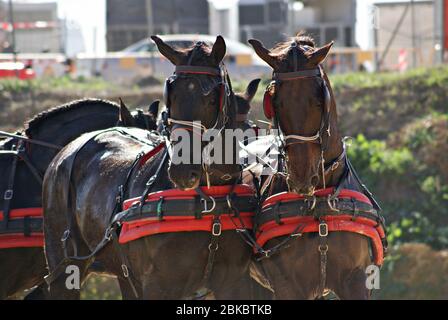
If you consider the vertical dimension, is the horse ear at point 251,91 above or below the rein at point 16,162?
above

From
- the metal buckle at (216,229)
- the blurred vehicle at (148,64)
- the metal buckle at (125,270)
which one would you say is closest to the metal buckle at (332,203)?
the metal buckle at (216,229)

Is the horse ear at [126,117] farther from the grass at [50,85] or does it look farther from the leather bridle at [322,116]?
the grass at [50,85]

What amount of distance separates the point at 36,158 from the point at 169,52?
8.32 ft

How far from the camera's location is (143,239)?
7.21 metres

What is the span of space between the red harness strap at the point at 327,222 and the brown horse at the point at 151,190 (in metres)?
0.26

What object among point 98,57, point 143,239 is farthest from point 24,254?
point 98,57

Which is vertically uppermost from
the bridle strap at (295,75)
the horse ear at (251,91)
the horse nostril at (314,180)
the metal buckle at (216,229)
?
the bridle strap at (295,75)

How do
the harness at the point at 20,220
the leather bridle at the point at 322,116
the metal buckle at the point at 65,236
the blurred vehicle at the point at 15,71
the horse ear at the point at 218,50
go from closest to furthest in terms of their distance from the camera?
the leather bridle at the point at 322,116 < the horse ear at the point at 218,50 < the metal buckle at the point at 65,236 < the harness at the point at 20,220 < the blurred vehicle at the point at 15,71

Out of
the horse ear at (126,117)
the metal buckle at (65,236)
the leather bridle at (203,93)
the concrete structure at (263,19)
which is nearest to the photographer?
the leather bridle at (203,93)

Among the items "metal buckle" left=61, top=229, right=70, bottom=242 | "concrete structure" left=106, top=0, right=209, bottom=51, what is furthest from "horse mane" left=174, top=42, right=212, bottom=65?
"concrete structure" left=106, top=0, right=209, bottom=51

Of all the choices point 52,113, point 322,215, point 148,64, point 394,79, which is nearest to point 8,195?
point 52,113

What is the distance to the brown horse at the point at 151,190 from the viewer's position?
6.83m

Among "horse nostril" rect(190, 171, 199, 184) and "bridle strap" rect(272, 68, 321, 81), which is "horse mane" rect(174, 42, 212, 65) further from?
"horse nostril" rect(190, 171, 199, 184)

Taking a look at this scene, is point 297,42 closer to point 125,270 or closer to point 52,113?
point 125,270
